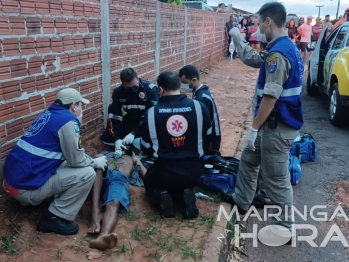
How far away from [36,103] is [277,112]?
2325mm

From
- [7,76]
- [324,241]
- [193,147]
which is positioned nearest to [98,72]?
[7,76]

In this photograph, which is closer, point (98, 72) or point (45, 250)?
point (45, 250)

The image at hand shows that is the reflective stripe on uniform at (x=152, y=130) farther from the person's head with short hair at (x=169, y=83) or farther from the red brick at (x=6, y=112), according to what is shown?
the red brick at (x=6, y=112)

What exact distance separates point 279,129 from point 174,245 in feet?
4.41

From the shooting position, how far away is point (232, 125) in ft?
22.4

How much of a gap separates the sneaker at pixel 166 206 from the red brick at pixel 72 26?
2149mm

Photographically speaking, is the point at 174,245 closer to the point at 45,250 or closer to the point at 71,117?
the point at 45,250

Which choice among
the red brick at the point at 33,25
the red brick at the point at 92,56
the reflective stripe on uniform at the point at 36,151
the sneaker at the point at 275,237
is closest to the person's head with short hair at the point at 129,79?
the red brick at the point at 92,56

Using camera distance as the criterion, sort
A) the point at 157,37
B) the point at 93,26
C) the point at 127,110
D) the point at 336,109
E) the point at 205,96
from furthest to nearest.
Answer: the point at 157,37 < the point at 336,109 < the point at 127,110 < the point at 93,26 < the point at 205,96

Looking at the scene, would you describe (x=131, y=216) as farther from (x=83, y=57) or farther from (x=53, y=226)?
(x=83, y=57)

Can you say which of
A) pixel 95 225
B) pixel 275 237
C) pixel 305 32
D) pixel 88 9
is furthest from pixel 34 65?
pixel 305 32

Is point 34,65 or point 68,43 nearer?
point 34,65

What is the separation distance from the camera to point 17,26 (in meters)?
3.24

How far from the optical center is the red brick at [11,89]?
3172 millimetres
